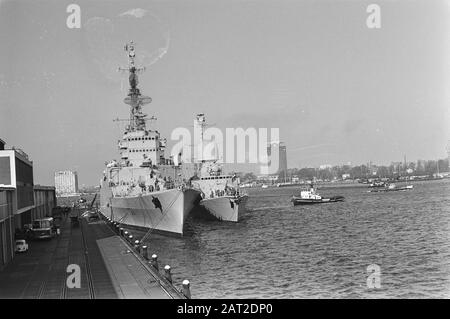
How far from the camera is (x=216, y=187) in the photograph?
6219cm

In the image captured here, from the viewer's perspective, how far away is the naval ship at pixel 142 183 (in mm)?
43625

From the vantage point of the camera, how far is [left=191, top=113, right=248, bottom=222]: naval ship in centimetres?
5816

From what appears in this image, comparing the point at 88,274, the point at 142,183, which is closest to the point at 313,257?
the point at 88,274

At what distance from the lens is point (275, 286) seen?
979 inches

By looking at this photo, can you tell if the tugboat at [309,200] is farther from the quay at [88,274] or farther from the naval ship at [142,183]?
the quay at [88,274]

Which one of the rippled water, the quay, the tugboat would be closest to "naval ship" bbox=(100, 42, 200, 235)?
the rippled water

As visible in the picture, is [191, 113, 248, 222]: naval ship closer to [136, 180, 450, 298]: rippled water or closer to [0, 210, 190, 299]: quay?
[136, 180, 450, 298]: rippled water

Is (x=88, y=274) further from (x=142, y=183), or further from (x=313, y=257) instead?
(x=142, y=183)

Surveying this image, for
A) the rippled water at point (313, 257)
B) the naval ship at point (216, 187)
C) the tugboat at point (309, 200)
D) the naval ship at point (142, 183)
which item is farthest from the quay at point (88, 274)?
the tugboat at point (309, 200)

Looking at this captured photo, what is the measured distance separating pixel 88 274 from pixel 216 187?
40.0 metres

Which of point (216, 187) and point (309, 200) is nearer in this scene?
point (216, 187)

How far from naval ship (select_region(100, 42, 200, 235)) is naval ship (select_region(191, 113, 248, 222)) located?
4.08m
